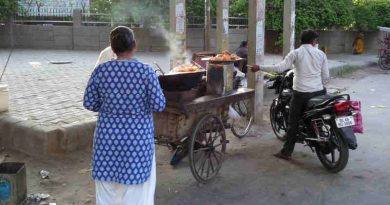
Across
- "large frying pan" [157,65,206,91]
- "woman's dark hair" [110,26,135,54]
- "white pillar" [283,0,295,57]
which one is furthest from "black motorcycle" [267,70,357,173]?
"white pillar" [283,0,295,57]

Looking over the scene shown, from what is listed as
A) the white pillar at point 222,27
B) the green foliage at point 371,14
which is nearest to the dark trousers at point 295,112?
the white pillar at point 222,27

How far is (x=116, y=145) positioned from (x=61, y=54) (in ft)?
47.3

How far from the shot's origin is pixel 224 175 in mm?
5594

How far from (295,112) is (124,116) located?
3.06 meters

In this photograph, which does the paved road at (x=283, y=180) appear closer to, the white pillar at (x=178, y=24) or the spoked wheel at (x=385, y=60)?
the white pillar at (x=178, y=24)

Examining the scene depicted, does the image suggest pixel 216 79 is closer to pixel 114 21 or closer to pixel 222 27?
pixel 222 27

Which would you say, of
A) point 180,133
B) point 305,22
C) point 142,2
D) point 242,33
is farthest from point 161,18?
point 180,133

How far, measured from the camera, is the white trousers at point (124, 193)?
3.62 m

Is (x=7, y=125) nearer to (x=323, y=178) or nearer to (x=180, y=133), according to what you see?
(x=180, y=133)

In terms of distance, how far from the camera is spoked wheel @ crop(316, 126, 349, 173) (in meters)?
5.40

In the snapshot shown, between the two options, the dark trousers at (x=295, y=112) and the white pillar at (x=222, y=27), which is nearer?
the dark trousers at (x=295, y=112)

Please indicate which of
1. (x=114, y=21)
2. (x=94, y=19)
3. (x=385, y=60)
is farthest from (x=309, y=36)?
(x=94, y=19)

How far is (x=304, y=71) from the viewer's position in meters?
5.84

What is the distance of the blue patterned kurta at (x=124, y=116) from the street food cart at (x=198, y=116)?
1.43 meters
